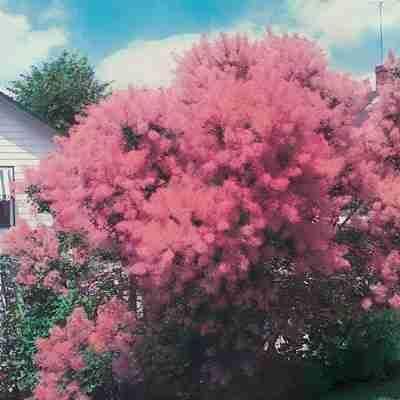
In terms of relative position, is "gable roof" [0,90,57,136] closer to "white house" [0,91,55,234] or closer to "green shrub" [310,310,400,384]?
"white house" [0,91,55,234]

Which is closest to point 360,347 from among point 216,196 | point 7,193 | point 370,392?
point 370,392

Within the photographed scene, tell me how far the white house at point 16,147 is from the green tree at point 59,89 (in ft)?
36.0


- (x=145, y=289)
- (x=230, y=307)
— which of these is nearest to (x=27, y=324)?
(x=145, y=289)

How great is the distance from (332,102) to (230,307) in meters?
→ 3.04

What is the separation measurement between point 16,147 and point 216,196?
8834mm

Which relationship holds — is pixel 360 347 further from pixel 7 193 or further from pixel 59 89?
pixel 59 89

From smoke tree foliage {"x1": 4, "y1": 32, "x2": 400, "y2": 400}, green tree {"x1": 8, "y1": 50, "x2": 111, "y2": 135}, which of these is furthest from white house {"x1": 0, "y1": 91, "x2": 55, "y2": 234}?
green tree {"x1": 8, "y1": 50, "x2": 111, "y2": 135}

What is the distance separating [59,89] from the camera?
26.8m

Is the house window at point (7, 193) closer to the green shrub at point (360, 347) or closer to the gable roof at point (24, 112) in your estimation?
the gable roof at point (24, 112)

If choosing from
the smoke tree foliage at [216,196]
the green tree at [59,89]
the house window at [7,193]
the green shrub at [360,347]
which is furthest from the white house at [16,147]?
the green tree at [59,89]

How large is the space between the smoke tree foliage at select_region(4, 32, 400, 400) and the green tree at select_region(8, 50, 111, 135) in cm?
1755

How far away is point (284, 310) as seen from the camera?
8.88m

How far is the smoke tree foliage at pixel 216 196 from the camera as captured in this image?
7.07 m

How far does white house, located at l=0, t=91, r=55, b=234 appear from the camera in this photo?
14.6m
